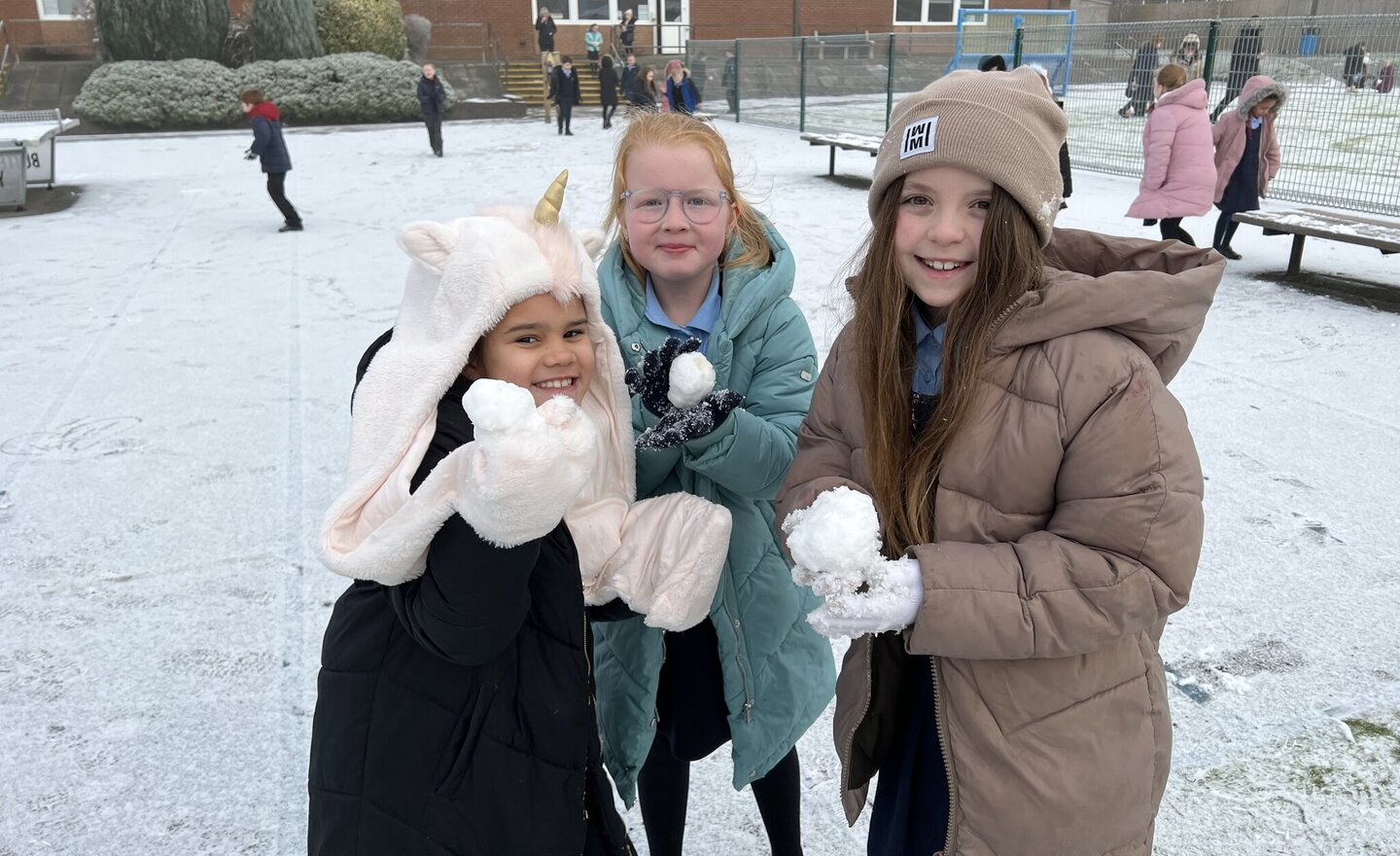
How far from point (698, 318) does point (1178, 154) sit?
6.84 metres

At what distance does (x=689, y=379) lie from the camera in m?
1.40

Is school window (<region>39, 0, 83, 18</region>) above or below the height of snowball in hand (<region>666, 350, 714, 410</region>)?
above

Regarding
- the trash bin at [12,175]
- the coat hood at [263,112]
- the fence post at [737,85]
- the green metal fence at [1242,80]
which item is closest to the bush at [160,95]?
the trash bin at [12,175]

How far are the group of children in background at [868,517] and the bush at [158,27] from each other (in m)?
24.4

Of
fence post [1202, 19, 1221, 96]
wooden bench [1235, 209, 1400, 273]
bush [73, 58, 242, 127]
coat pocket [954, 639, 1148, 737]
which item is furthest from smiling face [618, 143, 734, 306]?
bush [73, 58, 242, 127]

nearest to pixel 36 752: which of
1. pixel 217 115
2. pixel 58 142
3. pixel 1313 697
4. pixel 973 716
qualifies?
pixel 973 716

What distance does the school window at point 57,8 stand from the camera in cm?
2500

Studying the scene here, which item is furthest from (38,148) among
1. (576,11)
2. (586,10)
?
(586,10)

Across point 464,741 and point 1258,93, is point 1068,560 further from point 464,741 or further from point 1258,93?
point 1258,93

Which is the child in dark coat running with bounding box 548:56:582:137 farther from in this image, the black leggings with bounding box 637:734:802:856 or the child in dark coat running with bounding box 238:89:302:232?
the black leggings with bounding box 637:734:802:856

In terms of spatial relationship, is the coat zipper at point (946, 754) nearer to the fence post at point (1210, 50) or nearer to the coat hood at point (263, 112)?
the coat hood at point (263, 112)

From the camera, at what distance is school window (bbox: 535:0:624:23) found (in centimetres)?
2825

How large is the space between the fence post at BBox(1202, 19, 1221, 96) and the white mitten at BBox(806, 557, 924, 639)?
10669mm

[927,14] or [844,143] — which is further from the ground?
[927,14]
